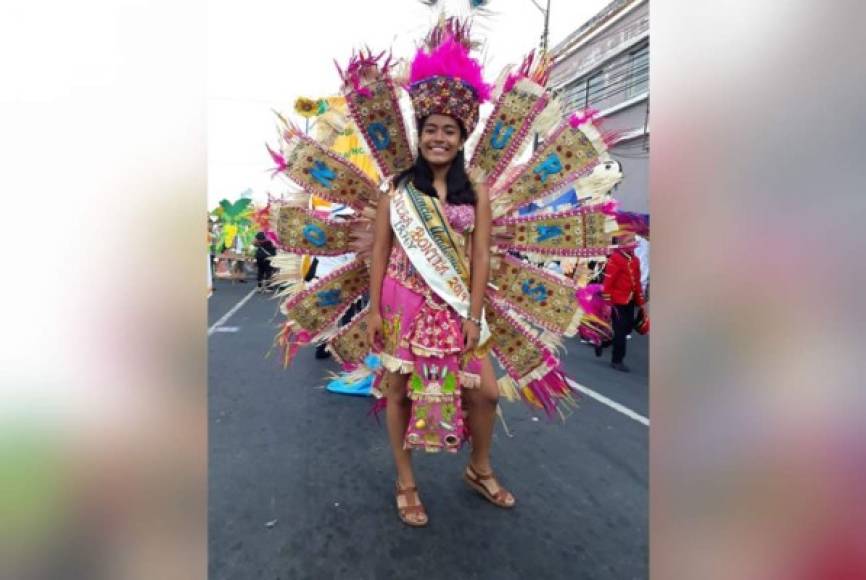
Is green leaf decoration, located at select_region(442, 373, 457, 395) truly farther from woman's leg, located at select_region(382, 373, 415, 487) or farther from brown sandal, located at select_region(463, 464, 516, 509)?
brown sandal, located at select_region(463, 464, 516, 509)

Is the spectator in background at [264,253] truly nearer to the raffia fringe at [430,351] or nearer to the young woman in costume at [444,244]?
the young woman in costume at [444,244]

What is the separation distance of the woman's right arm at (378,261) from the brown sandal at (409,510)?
65 centimetres

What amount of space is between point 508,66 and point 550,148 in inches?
15.9

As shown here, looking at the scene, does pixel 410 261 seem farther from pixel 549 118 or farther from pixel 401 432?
pixel 549 118

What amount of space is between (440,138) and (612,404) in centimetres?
283

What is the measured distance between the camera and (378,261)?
6.57 ft

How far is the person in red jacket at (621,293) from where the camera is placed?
527cm

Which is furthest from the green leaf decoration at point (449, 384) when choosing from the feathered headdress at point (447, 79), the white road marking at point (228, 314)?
the white road marking at point (228, 314)

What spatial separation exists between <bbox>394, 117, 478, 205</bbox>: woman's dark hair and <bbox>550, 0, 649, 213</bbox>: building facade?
11.3m

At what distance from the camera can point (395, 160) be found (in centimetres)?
227
